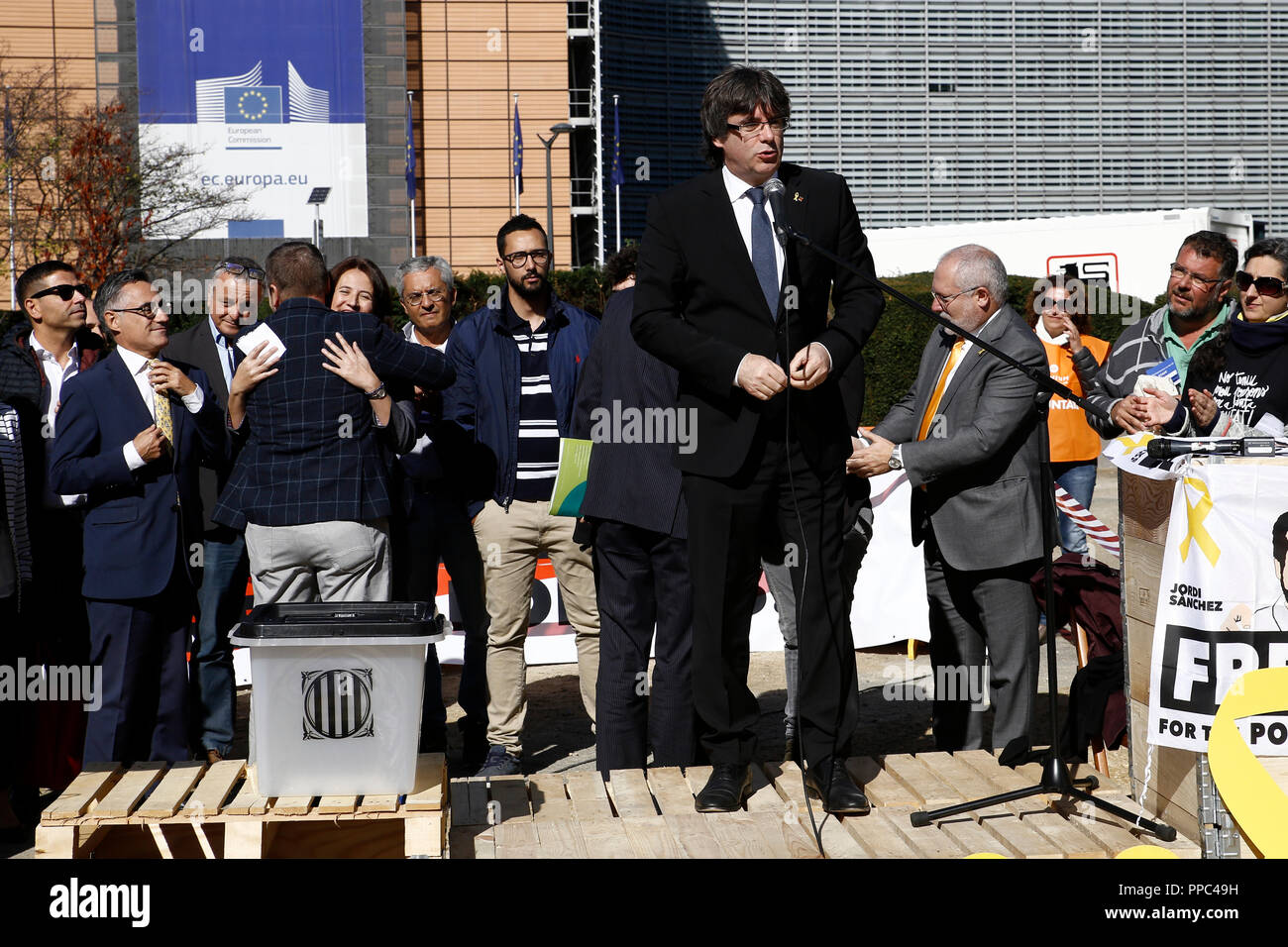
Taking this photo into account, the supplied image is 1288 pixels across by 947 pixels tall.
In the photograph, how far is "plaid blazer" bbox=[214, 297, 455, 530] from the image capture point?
4922 mm

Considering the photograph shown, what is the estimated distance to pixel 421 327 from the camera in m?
6.57

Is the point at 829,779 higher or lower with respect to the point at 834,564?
lower

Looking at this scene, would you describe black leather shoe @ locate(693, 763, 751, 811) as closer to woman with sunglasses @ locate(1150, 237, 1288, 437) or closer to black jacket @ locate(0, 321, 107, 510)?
woman with sunglasses @ locate(1150, 237, 1288, 437)

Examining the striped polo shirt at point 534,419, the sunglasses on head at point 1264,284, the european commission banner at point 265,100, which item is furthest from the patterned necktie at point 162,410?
the european commission banner at point 265,100

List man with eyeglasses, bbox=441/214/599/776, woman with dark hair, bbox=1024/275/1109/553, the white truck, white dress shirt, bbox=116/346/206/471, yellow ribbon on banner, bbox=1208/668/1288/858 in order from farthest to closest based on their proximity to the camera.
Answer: the white truck → woman with dark hair, bbox=1024/275/1109/553 → man with eyeglasses, bbox=441/214/599/776 → white dress shirt, bbox=116/346/206/471 → yellow ribbon on banner, bbox=1208/668/1288/858

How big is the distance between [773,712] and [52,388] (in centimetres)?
405

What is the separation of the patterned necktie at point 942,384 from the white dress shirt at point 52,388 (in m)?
3.56

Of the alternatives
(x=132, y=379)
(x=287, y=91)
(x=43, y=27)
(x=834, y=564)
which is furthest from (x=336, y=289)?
(x=43, y=27)

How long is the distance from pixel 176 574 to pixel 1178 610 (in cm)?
382

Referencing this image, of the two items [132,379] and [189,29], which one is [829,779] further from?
[189,29]

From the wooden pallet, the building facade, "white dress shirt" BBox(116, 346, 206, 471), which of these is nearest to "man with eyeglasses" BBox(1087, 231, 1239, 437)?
the wooden pallet

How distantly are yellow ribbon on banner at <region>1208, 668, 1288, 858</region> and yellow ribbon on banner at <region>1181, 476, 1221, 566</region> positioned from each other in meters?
1.12

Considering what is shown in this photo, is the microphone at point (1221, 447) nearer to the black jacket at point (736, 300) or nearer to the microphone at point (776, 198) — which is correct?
the black jacket at point (736, 300)

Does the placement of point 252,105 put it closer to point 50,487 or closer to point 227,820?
point 50,487
